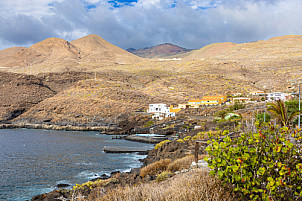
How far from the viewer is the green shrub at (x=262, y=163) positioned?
4262mm

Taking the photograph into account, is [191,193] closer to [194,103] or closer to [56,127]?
[56,127]

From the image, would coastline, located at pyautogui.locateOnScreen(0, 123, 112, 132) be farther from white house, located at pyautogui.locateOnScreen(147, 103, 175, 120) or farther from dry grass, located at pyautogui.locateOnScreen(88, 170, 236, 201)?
dry grass, located at pyautogui.locateOnScreen(88, 170, 236, 201)

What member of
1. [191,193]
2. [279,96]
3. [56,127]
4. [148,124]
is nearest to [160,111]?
[148,124]

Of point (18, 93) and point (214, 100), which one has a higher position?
point (18, 93)

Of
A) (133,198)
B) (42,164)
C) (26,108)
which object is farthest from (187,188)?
(26,108)

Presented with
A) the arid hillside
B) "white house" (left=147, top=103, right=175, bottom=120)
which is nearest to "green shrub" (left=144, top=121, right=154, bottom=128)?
"white house" (left=147, top=103, right=175, bottom=120)

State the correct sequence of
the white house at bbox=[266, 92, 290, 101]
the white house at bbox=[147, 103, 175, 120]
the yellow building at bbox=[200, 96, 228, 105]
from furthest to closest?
the yellow building at bbox=[200, 96, 228, 105] < the white house at bbox=[147, 103, 175, 120] < the white house at bbox=[266, 92, 290, 101]

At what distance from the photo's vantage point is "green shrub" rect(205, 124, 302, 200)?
4262 millimetres

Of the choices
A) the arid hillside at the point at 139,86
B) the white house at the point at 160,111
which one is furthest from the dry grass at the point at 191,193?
the arid hillside at the point at 139,86

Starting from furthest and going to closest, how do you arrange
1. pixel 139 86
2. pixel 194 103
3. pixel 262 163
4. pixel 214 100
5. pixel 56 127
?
pixel 139 86 < pixel 194 103 < pixel 214 100 < pixel 56 127 < pixel 262 163

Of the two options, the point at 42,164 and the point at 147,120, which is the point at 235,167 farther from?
the point at 147,120

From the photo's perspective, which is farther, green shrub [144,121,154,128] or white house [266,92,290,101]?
green shrub [144,121,154,128]

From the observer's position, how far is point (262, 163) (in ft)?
15.0

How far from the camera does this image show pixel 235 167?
166 inches
